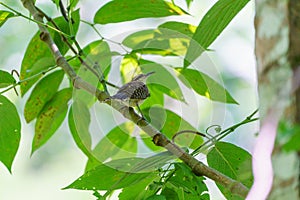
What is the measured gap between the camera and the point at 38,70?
3.47 feet

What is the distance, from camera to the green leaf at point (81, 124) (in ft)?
3.58

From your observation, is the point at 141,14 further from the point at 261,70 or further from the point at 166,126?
the point at 261,70

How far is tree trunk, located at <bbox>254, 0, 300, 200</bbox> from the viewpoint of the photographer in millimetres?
378

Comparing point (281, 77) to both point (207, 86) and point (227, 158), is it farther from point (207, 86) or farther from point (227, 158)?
point (207, 86)

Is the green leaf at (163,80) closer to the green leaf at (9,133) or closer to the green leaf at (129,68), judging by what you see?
the green leaf at (129,68)

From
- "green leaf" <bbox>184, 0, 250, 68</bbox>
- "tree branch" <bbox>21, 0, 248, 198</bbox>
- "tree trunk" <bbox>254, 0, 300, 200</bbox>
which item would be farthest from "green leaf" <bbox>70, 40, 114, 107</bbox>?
"tree trunk" <bbox>254, 0, 300, 200</bbox>

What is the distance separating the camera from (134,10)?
102 cm

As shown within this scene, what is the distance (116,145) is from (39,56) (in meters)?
0.21

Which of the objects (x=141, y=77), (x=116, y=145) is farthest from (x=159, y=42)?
(x=116, y=145)

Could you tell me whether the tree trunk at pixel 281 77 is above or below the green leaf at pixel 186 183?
above

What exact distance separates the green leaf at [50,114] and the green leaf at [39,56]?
5cm

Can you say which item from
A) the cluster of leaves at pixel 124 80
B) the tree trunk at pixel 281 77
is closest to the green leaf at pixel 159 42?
the cluster of leaves at pixel 124 80

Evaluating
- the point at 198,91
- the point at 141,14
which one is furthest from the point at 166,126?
the point at 141,14

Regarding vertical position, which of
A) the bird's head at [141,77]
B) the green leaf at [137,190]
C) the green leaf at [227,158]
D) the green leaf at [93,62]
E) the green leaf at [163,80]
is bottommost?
the green leaf at [227,158]
